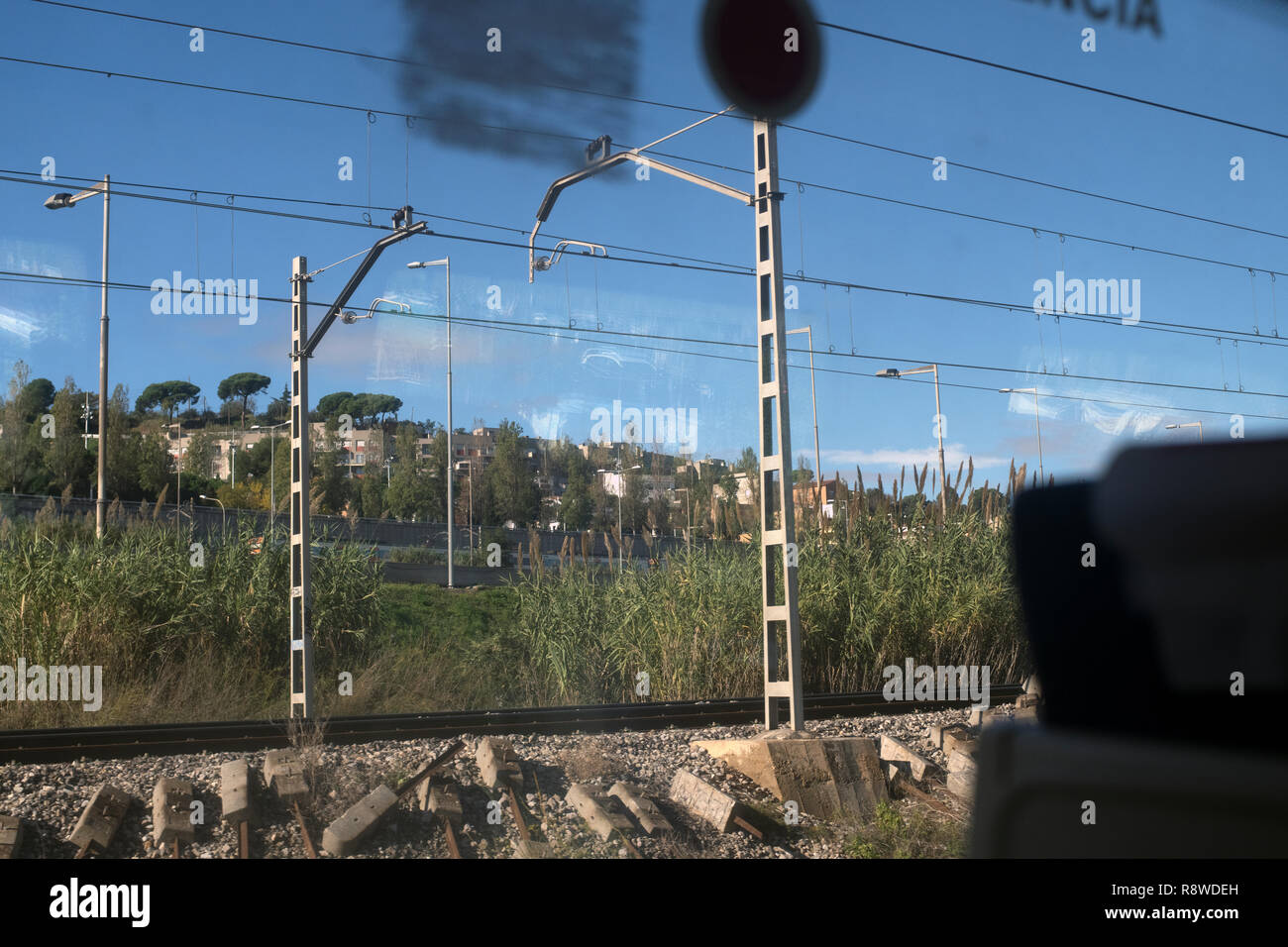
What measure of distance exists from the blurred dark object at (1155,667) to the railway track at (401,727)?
28.9 ft

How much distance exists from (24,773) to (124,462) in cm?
2993

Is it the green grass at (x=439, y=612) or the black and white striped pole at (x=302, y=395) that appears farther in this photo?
the green grass at (x=439, y=612)

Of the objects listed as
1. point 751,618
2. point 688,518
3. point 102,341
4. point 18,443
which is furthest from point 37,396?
point 751,618

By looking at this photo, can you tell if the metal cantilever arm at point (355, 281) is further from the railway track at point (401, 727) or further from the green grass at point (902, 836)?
the green grass at point (902, 836)

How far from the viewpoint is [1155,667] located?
3.05 feet

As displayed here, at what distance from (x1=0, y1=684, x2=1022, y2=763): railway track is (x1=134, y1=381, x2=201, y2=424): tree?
32109 mm

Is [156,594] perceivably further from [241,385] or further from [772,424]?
[241,385]

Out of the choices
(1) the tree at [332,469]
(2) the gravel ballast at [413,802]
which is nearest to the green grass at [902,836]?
(2) the gravel ballast at [413,802]

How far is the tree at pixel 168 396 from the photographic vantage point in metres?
39.4

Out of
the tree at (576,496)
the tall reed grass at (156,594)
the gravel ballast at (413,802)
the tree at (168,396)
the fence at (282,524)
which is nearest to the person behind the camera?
the gravel ballast at (413,802)

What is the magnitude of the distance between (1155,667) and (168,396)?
46899 mm

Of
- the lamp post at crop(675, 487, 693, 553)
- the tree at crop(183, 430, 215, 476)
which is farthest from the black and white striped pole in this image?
the tree at crop(183, 430, 215, 476)

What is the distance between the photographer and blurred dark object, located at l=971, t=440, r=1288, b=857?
84 cm
